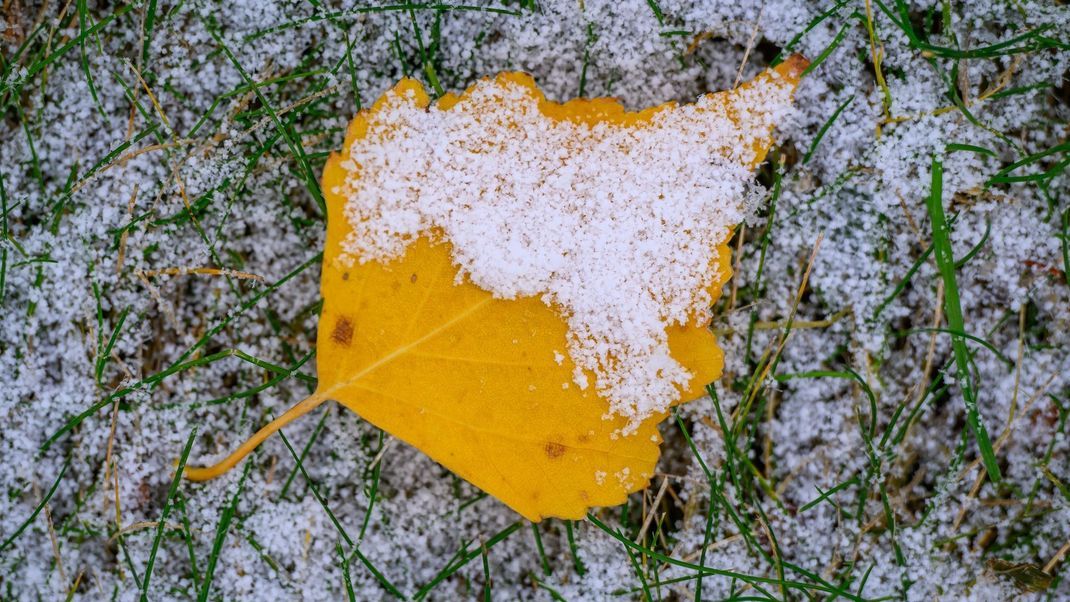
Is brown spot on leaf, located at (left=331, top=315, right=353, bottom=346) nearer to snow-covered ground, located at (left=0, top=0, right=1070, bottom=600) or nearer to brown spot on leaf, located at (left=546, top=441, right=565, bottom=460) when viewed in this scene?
snow-covered ground, located at (left=0, top=0, right=1070, bottom=600)

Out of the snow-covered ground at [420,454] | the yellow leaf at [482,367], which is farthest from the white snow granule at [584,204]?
the snow-covered ground at [420,454]

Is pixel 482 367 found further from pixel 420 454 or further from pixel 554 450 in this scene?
pixel 420 454

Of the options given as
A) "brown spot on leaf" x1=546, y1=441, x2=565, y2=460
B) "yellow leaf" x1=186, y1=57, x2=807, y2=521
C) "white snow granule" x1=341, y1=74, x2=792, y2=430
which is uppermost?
"white snow granule" x1=341, y1=74, x2=792, y2=430

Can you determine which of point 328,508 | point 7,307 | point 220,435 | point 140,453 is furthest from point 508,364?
point 7,307

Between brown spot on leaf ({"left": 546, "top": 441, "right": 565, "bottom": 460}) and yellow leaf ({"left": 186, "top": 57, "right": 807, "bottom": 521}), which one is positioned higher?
yellow leaf ({"left": 186, "top": 57, "right": 807, "bottom": 521})

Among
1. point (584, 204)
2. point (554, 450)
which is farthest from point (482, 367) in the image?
point (584, 204)

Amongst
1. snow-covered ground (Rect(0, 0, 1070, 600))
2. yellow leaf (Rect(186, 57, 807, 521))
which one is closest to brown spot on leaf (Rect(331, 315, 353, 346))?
yellow leaf (Rect(186, 57, 807, 521))

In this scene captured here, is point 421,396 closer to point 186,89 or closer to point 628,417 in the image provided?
point 628,417
